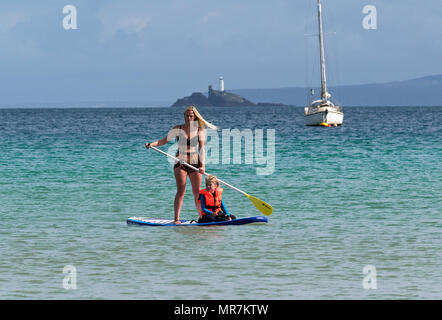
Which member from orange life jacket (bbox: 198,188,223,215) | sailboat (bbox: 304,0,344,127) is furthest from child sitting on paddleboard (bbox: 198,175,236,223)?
sailboat (bbox: 304,0,344,127)

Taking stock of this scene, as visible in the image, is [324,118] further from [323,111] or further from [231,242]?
[231,242]

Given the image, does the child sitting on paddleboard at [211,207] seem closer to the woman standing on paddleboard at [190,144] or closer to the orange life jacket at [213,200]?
the orange life jacket at [213,200]

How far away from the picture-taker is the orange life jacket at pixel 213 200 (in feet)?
44.6

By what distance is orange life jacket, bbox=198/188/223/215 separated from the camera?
13.6 meters

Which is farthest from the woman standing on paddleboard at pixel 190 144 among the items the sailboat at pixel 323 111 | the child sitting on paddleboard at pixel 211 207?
the sailboat at pixel 323 111

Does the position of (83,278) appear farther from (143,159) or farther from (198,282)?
(143,159)

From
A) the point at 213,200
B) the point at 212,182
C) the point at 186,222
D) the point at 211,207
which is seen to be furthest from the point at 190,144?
the point at 186,222

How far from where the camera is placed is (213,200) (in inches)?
543

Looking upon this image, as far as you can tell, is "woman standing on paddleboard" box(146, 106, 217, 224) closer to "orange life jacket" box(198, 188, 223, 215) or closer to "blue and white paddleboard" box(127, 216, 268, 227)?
"orange life jacket" box(198, 188, 223, 215)

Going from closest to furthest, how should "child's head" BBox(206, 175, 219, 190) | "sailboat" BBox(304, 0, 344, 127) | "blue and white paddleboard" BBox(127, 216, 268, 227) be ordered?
"child's head" BBox(206, 175, 219, 190)
"blue and white paddleboard" BBox(127, 216, 268, 227)
"sailboat" BBox(304, 0, 344, 127)

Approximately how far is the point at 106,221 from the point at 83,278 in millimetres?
5260

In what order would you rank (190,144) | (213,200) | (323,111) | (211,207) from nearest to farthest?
1. (190,144)
2. (213,200)
3. (211,207)
4. (323,111)

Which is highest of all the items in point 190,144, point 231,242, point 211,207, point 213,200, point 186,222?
point 190,144

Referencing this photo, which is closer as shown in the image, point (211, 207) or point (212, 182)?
point (212, 182)
